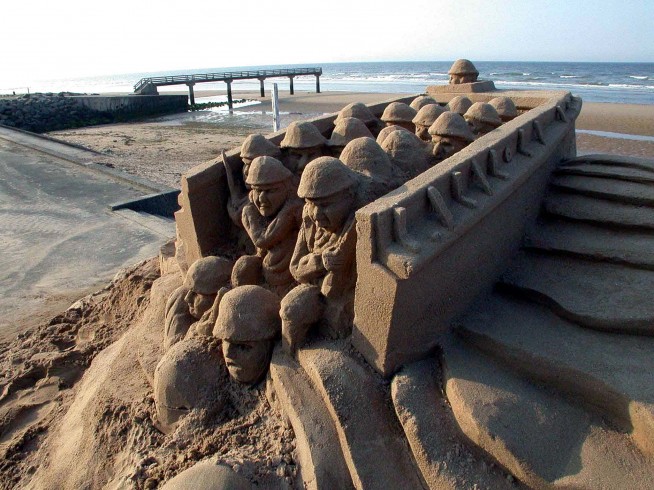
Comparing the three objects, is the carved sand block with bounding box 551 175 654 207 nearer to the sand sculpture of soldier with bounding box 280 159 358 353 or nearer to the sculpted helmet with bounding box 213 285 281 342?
the sand sculpture of soldier with bounding box 280 159 358 353

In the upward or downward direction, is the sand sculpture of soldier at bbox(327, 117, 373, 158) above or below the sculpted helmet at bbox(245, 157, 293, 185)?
above

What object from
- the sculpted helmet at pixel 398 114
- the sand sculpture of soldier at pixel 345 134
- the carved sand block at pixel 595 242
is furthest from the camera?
the sculpted helmet at pixel 398 114

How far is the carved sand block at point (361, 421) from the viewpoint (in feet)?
8.63

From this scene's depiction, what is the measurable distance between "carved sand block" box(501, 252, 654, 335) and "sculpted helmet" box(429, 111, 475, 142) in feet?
3.58

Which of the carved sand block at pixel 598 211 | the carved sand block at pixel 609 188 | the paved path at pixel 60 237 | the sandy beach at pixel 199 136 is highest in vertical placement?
the carved sand block at pixel 609 188

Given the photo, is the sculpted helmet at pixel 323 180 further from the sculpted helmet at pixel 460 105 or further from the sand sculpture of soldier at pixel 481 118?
the sculpted helmet at pixel 460 105

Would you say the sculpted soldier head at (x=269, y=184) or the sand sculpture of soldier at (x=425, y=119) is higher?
the sand sculpture of soldier at (x=425, y=119)

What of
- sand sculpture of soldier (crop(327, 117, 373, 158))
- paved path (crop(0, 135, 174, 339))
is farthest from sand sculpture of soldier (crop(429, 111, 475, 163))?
paved path (crop(0, 135, 174, 339))

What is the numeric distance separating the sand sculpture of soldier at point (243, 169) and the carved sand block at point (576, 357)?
2004mm

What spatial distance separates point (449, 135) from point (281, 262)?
174 cm

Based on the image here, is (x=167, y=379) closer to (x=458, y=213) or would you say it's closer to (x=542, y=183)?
(x=458, y=213)

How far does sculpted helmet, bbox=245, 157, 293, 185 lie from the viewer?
3648 mm

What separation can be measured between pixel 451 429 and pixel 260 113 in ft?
92.1

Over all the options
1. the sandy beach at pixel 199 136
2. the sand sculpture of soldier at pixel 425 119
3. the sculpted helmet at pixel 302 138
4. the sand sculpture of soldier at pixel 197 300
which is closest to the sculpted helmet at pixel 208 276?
the sand sculpture of soldier at pixel 197 300
